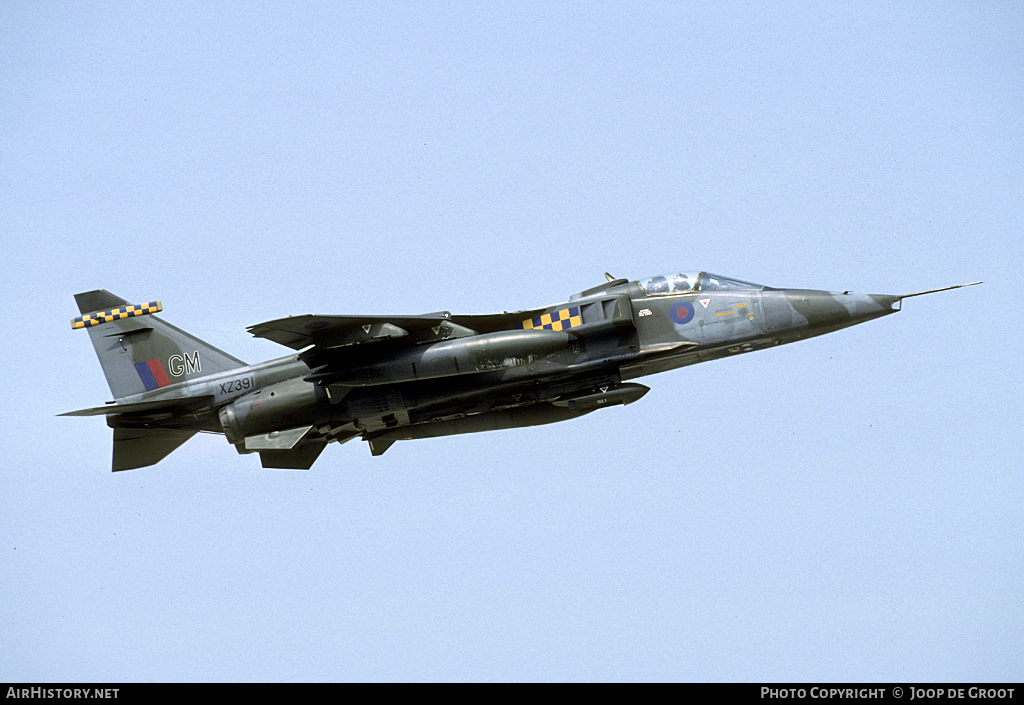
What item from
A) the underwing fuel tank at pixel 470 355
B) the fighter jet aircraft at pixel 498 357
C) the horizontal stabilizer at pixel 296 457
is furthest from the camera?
the horizontal stabilizer at pixel 296 457

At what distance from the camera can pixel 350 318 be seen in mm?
16422

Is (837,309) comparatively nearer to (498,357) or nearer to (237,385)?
(498,357)

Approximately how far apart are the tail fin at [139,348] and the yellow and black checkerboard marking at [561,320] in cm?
550

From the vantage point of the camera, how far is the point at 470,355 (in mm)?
16281

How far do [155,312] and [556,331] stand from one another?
7.86 m

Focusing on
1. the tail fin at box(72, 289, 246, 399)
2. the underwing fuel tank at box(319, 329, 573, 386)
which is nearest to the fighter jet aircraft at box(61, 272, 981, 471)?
the underwing fuel tank at box(319, 329, 573, 386)

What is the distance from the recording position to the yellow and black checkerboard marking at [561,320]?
1683cm

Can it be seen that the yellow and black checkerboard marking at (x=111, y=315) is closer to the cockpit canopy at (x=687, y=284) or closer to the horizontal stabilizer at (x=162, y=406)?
the horizontal stabilizer at (x=162, y=406)

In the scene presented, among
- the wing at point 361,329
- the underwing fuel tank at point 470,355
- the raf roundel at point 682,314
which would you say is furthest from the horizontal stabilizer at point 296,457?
the raf roundel at point 682,314

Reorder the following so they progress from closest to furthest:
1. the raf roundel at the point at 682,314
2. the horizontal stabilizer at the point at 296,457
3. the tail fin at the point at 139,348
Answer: the raf roundel at the point at 682,314
the horizontal stabilizer at the point at 296,457
the tail fin at the point at 139,348
